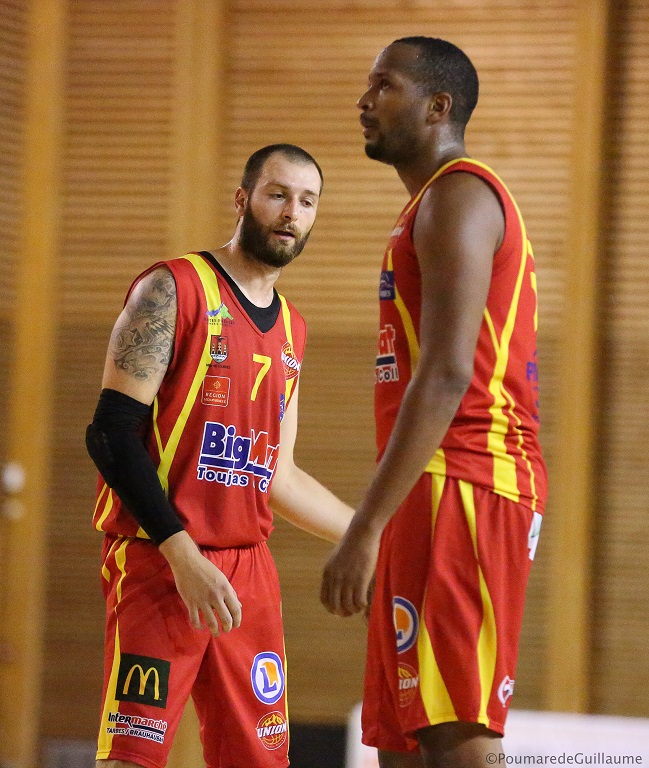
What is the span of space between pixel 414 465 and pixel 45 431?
290 cm

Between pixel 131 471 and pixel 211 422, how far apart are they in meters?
0.25

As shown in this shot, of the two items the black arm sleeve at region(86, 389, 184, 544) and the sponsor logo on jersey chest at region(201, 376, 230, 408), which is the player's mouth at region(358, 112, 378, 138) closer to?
the sponsor logo on jersey chest at region(201, 376, 230, 408)

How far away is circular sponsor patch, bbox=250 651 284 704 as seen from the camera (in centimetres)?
237

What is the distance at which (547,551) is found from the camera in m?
4.08

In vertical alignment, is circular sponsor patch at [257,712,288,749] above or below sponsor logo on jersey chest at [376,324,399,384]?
below

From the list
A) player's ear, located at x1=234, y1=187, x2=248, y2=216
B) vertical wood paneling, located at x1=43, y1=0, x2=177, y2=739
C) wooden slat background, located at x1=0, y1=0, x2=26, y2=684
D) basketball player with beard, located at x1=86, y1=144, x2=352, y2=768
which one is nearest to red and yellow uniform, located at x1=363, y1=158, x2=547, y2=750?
basketball player with beard, located at x1=86, y1=144, x2=352, y2=768

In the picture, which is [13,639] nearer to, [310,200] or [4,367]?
[4,367]

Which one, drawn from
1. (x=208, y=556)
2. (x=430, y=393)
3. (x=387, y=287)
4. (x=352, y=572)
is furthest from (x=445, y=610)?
(x=208, y=556)

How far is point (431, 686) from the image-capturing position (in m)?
1.79

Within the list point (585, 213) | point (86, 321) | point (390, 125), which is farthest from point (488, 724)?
point (86, 321)

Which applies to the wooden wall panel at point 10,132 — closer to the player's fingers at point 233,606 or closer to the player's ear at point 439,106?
the player's fingers at point 233,606

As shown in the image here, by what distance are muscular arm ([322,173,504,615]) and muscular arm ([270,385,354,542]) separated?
2.77 feet

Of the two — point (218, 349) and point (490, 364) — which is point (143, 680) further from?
point (490, 364)

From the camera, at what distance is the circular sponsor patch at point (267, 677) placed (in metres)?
2.37
